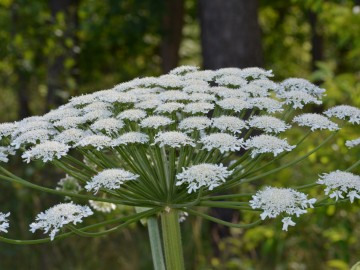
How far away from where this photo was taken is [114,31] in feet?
48.1

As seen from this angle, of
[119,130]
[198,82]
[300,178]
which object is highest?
[300,178]

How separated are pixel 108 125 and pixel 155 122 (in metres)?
0.22

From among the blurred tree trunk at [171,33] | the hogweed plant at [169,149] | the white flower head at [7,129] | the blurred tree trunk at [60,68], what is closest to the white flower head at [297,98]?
the hogweed plant at [169,149]

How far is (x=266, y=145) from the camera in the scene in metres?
3.07

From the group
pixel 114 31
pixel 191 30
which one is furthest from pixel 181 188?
pixel 191 30

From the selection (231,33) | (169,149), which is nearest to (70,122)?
(169,149)

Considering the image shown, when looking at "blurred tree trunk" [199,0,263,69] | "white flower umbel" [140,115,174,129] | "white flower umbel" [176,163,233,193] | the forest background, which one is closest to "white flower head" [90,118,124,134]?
"white flower umbel" [140,115,174,129]

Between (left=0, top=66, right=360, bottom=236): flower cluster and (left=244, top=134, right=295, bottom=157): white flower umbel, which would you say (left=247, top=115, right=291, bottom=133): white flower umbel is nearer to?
(left=0, top=66, right=360, bottom=236): flower cluster

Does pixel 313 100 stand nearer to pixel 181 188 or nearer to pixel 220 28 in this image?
pixel 181 188

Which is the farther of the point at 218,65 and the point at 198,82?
the point at 218,65

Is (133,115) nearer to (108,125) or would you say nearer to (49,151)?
(108,125)

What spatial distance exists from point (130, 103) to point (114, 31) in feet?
37.2

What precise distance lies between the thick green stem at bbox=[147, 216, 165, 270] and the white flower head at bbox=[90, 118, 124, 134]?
0.55 m

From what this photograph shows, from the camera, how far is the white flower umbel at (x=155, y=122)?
3201mm
